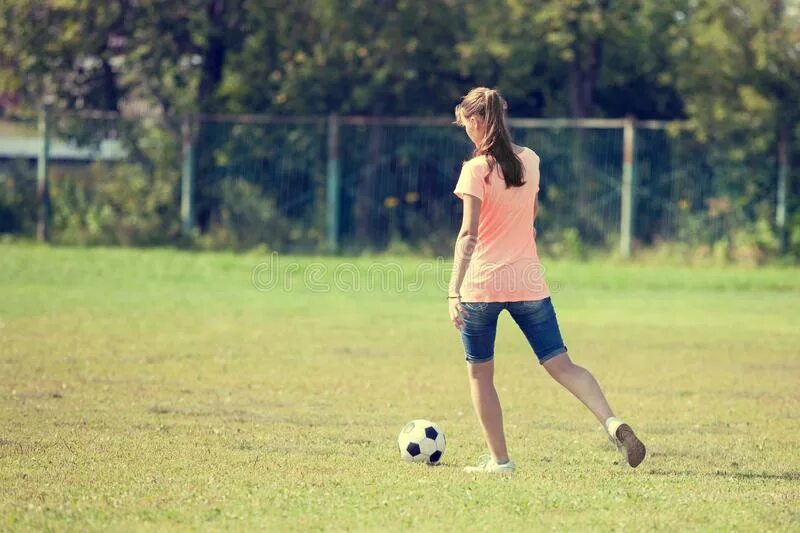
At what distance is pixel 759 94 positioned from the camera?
2428 centimetres

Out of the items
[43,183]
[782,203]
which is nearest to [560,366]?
[782,203]

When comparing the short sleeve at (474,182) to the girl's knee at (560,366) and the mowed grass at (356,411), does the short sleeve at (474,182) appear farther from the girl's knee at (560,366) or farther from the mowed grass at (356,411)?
the mowed grass at (356,411)

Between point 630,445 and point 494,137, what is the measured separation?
5.99 ft

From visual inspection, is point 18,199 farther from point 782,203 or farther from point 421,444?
point 421,444

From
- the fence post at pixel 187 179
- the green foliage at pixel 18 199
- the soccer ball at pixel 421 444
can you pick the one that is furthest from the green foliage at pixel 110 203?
the soccer ball at pixel 421 444

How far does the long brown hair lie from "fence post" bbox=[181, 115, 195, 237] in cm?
1927

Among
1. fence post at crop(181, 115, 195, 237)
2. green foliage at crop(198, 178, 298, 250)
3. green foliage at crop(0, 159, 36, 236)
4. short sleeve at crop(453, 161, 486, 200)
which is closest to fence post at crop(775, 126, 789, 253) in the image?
green foliage at crop(198, 178, 298, 250)

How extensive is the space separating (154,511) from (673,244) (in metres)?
18.9

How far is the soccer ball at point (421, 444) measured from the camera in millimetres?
7766

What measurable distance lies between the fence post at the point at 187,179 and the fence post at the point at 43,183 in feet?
9.04

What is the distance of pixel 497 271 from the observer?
735 cm

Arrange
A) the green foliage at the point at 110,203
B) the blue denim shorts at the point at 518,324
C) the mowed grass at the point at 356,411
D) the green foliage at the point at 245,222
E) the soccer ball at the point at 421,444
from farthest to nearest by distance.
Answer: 1. the green foliage at the point at 110,203
2. the green foliage at the point at 245,222
3. the soccer ball at the point at 421,444
4. the blue denim shorts at the point at 518,324
5. the mowed grass at the point at 356,411

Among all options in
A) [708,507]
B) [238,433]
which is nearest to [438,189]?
[238,433]

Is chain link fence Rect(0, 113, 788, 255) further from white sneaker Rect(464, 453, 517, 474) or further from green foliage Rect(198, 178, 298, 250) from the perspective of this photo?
white sneaker Rect(464, 453, 517, 474)
